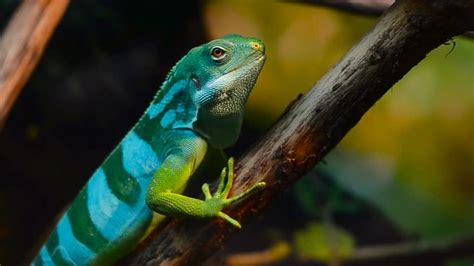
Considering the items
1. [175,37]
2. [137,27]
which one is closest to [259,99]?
[175,37]

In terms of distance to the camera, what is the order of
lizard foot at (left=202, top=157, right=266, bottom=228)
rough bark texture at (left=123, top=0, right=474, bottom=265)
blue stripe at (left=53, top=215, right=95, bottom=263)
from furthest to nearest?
blue stripe at (left=53, top=215, right=95, bottom=263) < lizard foot at (left=202, top=157, right=266, bottom=228) < rough bark texture at (left=123, top=0, right=474, bottom=265)

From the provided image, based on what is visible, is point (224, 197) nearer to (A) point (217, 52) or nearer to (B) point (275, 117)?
(A) point (217, 52)

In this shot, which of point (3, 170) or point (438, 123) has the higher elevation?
point (438, 123)

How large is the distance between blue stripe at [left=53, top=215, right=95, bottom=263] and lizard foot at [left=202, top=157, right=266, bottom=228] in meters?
0.70

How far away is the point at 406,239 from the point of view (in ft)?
14.0

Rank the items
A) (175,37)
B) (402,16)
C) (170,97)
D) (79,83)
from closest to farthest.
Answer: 1. (402,16)
2. (170,97)
3. (175,37)
4. (79,83)

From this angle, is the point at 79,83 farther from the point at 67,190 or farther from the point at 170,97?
the point at 170,97

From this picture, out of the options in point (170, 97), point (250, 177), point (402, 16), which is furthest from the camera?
point (170, 97)

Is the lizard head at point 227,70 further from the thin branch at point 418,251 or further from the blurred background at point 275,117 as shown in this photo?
the thin branch at point 418,251

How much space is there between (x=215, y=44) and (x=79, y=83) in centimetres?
214

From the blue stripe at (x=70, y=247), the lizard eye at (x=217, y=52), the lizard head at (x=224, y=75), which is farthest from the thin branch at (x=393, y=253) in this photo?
the lizard eye at (x=217, y=52)

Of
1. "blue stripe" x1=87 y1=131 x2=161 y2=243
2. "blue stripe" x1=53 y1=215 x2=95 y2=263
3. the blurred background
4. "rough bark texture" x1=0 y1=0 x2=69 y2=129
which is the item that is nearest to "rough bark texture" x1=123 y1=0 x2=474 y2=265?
"blue stripe" x1=87 y1=131 x2=161 y2=243

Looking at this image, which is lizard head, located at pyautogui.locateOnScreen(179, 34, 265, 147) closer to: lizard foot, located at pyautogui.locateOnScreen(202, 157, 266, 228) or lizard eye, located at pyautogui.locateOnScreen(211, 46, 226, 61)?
lizard eye, located at pyautogui.locateOnScreen(211, 46, 226, 61)

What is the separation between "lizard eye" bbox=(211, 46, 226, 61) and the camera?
2.33 m
